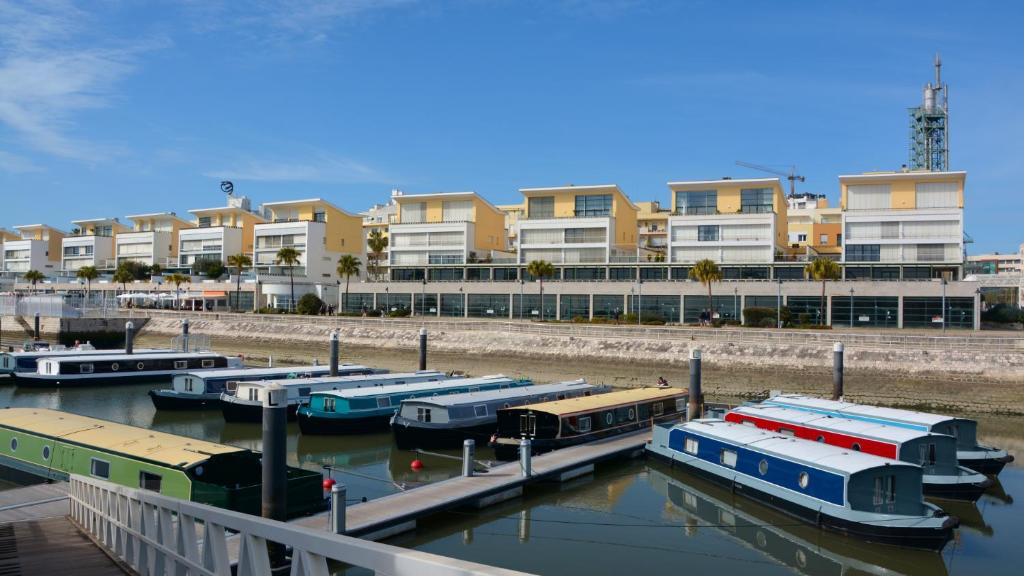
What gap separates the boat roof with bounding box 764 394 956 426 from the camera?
105 feet

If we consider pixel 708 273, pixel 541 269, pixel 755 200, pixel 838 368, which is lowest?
pixel 838 368

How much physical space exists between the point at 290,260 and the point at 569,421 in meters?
77.7

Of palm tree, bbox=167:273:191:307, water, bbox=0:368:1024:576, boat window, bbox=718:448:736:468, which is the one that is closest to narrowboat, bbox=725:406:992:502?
water, bbox=0:368:1024:576

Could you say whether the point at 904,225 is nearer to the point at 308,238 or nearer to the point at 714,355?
the point at 714,355

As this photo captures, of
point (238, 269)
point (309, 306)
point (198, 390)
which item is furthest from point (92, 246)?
point (198, 390)

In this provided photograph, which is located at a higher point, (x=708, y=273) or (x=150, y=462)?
(x=708, y=273)

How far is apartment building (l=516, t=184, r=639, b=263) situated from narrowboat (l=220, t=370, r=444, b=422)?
50.2 metres

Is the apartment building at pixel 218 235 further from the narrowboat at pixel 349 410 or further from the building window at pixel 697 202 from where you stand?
the narrowboat at pixel 349 410

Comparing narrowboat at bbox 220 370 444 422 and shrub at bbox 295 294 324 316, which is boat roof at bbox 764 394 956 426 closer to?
narrowboat at bbox 220 370 444 422

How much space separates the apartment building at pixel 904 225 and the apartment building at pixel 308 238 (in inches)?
2870

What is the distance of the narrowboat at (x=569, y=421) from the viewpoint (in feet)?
109

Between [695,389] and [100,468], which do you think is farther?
[695,389]

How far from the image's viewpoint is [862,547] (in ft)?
76.3

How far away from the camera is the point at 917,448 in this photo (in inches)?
1109
